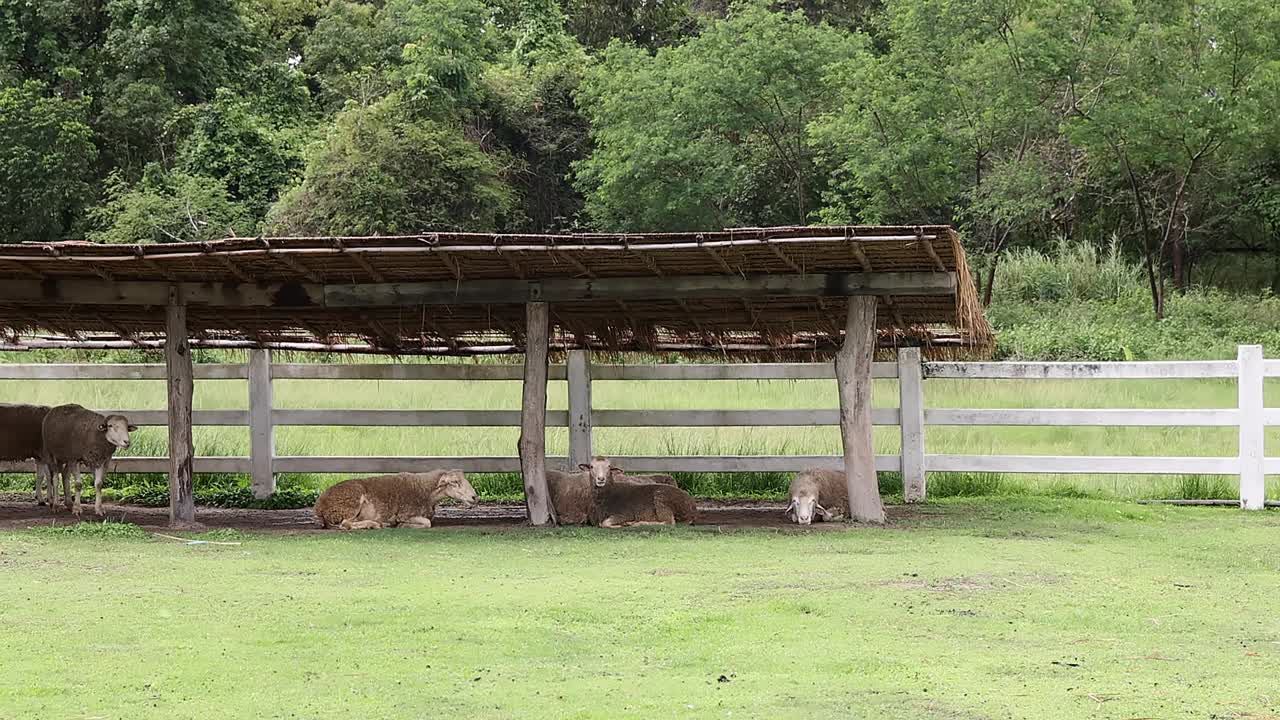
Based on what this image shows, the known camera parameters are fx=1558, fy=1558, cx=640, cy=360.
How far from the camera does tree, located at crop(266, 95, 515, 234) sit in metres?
35.8

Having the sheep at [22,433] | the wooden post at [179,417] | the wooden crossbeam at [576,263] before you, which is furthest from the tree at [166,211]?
the wooden crossbeam at [576,263]

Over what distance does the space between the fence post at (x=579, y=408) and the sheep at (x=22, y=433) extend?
15.1ft

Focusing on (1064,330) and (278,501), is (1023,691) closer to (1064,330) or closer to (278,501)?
(278,501)

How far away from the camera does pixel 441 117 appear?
3788cm

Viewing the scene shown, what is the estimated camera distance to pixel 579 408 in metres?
14.3

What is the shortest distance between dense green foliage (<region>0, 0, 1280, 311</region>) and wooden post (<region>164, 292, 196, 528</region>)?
70.6 feet

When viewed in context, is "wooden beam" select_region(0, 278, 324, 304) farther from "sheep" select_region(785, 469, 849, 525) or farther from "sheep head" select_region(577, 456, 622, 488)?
"sheep" select_region(785, 469, 849, 525)

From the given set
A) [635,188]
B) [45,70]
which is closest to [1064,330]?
[635,188]

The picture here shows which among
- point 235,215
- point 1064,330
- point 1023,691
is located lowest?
point 1023,691

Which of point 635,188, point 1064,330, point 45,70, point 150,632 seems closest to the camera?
point 150,632

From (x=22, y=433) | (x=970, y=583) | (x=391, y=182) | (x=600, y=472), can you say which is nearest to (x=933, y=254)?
(x=970, y=583)

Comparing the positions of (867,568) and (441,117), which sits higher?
(441,117)

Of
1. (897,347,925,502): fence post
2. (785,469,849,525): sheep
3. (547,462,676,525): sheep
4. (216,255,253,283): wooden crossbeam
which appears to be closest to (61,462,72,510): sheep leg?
(216,255,253,283): wooden crossbeam

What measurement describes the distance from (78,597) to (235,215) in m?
31.4
